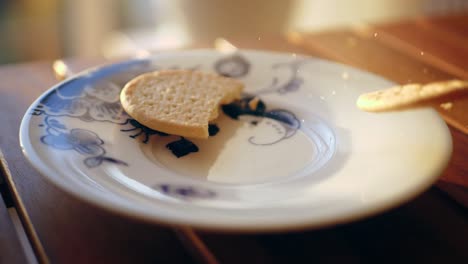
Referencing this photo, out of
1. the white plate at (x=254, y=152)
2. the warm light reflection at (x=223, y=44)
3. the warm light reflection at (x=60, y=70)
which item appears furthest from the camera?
the warm light reflection at (x=223, y=44)

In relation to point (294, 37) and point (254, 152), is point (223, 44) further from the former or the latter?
point (254, 152)

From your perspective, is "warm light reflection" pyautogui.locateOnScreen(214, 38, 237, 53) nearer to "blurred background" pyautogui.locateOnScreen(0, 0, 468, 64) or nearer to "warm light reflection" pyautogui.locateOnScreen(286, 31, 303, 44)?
"warm light reflection" pyautogui.locateOnScreen(286, 31, 303, 44)

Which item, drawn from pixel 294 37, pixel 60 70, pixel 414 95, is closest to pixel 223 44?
pixel 294 37

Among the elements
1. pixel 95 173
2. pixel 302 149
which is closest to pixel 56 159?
pixel 95 173

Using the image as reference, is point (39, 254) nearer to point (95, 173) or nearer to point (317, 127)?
point (95, 173)

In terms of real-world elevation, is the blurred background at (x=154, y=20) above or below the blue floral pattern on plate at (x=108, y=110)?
below

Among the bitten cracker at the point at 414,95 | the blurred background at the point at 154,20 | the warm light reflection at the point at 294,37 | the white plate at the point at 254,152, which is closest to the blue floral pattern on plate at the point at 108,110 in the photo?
the white plate at the point at 254,152

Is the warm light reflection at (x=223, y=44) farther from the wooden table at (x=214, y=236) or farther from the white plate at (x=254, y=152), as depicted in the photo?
the wooden table at (x=214, y=236)
